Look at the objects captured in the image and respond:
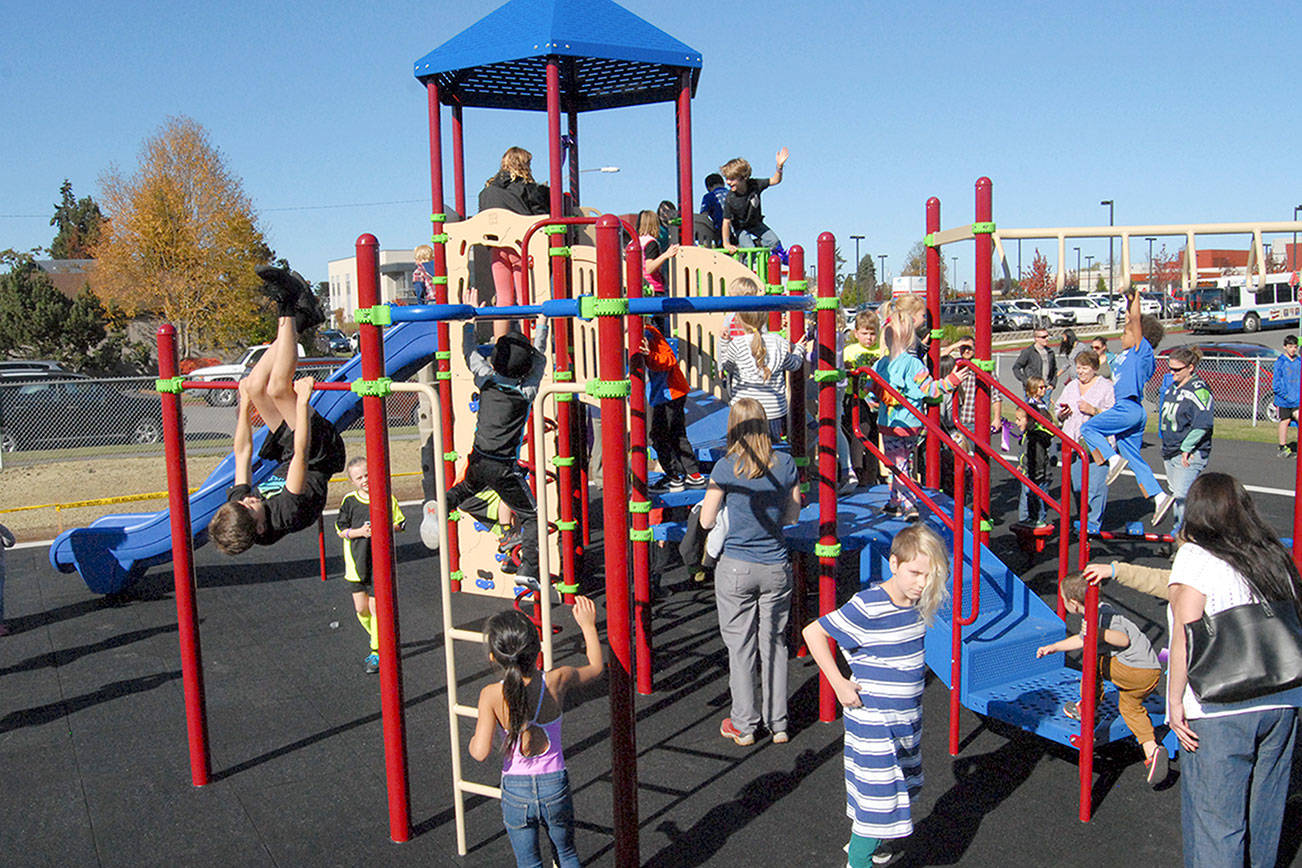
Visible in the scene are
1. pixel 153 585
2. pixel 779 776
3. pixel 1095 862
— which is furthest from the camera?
pixel 153 585

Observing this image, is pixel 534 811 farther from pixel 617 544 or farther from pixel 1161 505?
pixel 1161 505

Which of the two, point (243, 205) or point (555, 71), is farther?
point (243, 205)

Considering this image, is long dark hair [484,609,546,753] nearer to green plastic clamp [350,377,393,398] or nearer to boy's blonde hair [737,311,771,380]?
green plastic clamp [350,377,393,398]

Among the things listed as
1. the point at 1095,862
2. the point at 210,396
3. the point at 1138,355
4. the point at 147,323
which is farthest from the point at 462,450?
the point at 147,323

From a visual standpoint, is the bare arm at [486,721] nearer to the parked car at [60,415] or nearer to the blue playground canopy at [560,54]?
the blue playground canopy at [560,54]

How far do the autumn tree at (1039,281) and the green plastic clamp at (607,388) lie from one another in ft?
180

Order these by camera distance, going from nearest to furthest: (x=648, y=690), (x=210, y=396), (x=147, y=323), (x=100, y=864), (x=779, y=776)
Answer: (x=100, y=864), (x=779, y=776), (x=648, y=690), (x=210, y=396), (x=147, y=323)

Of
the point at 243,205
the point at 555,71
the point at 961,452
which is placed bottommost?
the point at 961,452

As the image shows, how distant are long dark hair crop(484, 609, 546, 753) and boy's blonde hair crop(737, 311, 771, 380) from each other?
3256 millimetres

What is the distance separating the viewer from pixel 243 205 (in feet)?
104

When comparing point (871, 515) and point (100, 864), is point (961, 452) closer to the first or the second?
point (871, 515)

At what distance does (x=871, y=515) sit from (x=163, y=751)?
473 cm

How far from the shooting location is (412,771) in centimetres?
530

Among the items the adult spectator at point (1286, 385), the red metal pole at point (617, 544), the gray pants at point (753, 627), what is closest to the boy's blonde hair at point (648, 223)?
the gray pants at point (753, 627)
